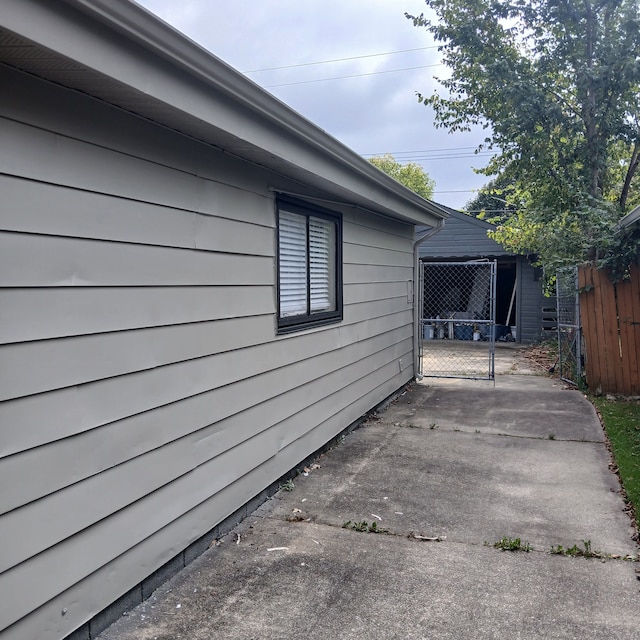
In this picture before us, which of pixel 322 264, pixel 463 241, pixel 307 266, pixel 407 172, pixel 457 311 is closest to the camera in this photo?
pixel 307 266

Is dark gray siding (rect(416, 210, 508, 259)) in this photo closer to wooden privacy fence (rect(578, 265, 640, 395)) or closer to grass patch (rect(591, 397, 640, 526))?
wooden privacy fence (rect(578, 265, 640, 395))

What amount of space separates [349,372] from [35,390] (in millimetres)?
4022

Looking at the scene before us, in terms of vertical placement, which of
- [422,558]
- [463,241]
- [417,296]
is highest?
[463,241]

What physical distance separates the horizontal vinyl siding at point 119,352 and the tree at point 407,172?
36.9 m

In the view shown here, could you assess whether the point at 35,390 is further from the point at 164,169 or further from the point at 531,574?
the point at 531,574

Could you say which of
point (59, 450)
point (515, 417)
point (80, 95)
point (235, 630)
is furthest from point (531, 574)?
point (515, 417)

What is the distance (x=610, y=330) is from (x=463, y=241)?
7.83m

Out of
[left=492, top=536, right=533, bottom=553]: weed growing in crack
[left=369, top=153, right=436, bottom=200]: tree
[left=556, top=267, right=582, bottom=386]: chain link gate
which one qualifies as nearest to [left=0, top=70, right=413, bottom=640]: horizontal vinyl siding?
[left=492, top=536, right=533, bottom=553]: weed growing in crack

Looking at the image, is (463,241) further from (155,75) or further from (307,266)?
(155,75)

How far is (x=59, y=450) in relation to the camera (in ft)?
7.62

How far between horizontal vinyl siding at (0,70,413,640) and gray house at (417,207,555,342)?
38.3 feet

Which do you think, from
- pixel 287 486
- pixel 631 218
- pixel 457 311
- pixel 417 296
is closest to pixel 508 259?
pixel 457 311

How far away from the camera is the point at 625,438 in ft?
18.8

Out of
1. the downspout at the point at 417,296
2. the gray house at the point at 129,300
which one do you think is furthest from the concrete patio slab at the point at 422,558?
the downspout at the point at 417,296
